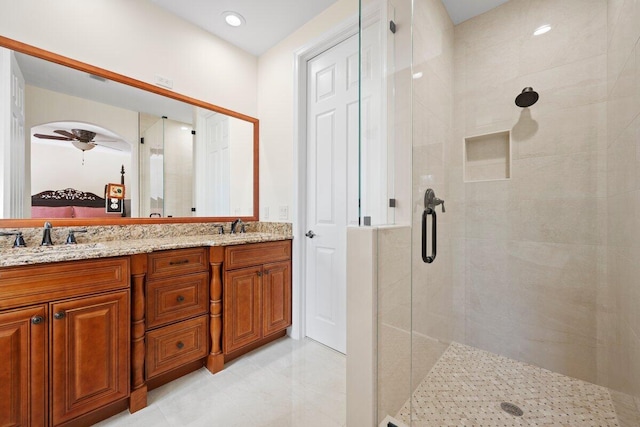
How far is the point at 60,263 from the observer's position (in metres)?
1.17

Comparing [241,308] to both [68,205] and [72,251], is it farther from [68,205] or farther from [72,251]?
[68,205]

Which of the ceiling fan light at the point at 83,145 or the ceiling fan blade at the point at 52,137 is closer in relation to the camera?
the ceiling fan blade at the point at 52,137

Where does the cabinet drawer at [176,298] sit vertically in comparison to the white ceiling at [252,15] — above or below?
below

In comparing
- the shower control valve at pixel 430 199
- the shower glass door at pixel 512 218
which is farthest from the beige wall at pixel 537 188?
the shower control valve at pixel 430 199

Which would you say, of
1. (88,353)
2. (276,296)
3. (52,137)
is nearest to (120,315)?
(88,353)

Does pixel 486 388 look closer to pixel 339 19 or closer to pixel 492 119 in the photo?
pixel 492 119

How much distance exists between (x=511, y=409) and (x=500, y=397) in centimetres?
9

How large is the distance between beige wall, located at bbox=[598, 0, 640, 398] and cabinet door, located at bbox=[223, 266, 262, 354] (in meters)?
2.00

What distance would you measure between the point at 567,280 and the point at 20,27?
3.54 meters

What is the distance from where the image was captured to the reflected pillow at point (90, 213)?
1676 mm

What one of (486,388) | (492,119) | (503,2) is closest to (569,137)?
(492,119)

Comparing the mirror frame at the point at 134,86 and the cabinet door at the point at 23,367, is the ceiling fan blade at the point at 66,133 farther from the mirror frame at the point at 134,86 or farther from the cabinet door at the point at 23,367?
the cabinet door at the point at 23,367

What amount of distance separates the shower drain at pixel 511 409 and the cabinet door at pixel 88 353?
6.46ft

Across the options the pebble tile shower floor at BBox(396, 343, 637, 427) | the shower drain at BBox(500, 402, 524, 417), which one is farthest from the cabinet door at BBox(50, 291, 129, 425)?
the shower drain at BBox(500, 402, 524, 417)
